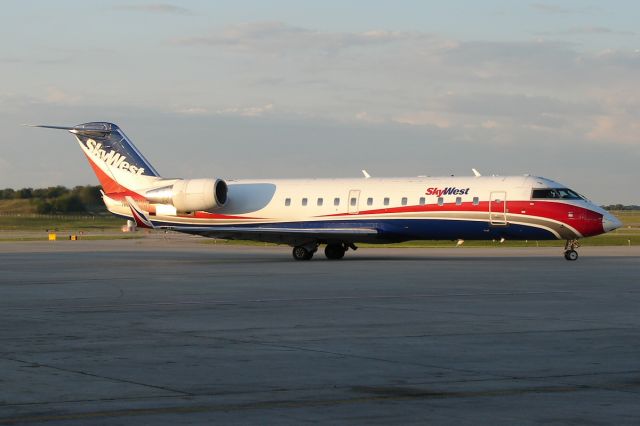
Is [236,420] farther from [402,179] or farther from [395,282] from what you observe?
[402,179]

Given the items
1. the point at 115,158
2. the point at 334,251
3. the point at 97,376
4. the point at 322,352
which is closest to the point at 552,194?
the point at 334,251

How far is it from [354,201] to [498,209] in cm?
585

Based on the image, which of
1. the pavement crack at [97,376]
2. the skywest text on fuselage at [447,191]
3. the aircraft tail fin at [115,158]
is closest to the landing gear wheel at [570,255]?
the skywest text on fuselage at [447,191]

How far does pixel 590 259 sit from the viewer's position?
39.2 meters

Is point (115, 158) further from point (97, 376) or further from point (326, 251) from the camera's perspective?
point (97, 376)

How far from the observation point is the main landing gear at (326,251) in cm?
4078

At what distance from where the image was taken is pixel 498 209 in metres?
37.8

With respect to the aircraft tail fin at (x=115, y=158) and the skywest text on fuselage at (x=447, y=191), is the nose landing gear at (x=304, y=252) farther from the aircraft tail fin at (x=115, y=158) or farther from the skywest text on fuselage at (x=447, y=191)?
the aircraft tail fin at (x=115, y=158)

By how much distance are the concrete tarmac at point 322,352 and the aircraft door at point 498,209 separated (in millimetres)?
10804

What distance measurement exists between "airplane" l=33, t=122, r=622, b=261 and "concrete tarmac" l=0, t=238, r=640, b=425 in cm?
1086

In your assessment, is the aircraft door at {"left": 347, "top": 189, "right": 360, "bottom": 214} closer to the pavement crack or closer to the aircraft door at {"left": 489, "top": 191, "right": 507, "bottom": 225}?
the aircraft door at {"left": 489, "top": 191, "right": 507, "bottom": 225}

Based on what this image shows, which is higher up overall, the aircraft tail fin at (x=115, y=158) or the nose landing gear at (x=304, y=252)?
the aircraft tail fin at (x=115, y=158)

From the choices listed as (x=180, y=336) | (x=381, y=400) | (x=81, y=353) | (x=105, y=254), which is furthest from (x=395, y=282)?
(x=105, y=254)

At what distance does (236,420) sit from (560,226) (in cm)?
2994
